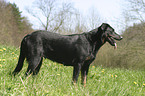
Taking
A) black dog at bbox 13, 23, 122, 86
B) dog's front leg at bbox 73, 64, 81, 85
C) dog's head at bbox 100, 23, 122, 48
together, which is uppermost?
dog's head at bbox 100, 23, 122, 48

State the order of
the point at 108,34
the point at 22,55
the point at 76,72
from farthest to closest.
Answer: the point at 108,34, the point at 22,55, the point at 76,72

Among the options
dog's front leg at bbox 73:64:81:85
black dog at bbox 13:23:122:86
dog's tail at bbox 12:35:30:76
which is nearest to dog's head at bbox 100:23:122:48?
black dog at bbox 13:23:122:86

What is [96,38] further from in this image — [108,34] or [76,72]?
[76,72]

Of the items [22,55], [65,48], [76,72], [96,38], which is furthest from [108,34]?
[22,55]

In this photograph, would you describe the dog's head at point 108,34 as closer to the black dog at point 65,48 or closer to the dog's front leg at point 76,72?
the black dog at point 65,48

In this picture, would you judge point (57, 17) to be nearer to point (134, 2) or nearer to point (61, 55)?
point (134, 2)

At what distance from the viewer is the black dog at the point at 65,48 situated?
11.9 ft

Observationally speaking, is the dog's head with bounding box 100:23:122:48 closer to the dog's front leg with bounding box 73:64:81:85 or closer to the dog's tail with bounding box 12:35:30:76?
the dog's front leg with bounding box 73:64:81:85

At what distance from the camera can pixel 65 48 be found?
3832 millimetres

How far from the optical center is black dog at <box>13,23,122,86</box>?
3613mm

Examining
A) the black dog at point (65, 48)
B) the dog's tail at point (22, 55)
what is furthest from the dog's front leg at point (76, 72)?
the dog's tail at point (22, 55)

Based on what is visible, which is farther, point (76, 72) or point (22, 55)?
point (22, 55)

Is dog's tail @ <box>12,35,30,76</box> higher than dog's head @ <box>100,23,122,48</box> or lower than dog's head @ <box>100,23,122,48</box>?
lower

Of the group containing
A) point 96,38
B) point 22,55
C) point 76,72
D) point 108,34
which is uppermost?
point 108,34
